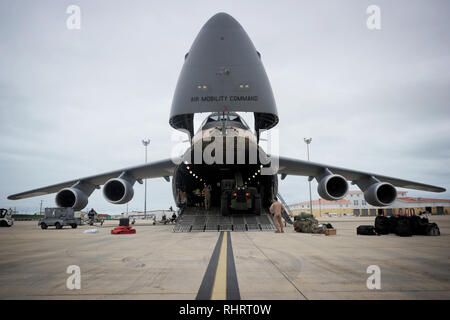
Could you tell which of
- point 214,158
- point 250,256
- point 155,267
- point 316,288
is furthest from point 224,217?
point 316,288

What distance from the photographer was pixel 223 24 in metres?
10.8

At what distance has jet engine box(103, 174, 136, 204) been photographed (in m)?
12.3

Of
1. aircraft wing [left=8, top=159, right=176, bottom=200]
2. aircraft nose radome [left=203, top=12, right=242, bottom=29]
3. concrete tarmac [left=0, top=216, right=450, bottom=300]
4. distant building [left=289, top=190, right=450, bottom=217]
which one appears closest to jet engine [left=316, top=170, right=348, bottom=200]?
aircraft wing [left=8, top=159, right=176, bottom=200]

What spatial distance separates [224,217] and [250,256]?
269 inches

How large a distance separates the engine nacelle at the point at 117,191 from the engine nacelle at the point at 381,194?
11170 millimetres

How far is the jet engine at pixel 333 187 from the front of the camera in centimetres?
1173

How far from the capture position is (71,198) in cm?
1310

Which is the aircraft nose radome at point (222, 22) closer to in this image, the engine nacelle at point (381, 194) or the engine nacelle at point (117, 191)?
the engine nacelle at point (117, 191)

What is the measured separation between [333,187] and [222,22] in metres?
8.72

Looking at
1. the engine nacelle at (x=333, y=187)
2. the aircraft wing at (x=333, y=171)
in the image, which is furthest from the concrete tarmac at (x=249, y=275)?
the aircraft wing at (x=333, y=171)

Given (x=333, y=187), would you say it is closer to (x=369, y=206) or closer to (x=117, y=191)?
(x=117, y=191)

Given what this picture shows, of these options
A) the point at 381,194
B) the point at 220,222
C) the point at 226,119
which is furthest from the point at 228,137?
the point at 381,194
